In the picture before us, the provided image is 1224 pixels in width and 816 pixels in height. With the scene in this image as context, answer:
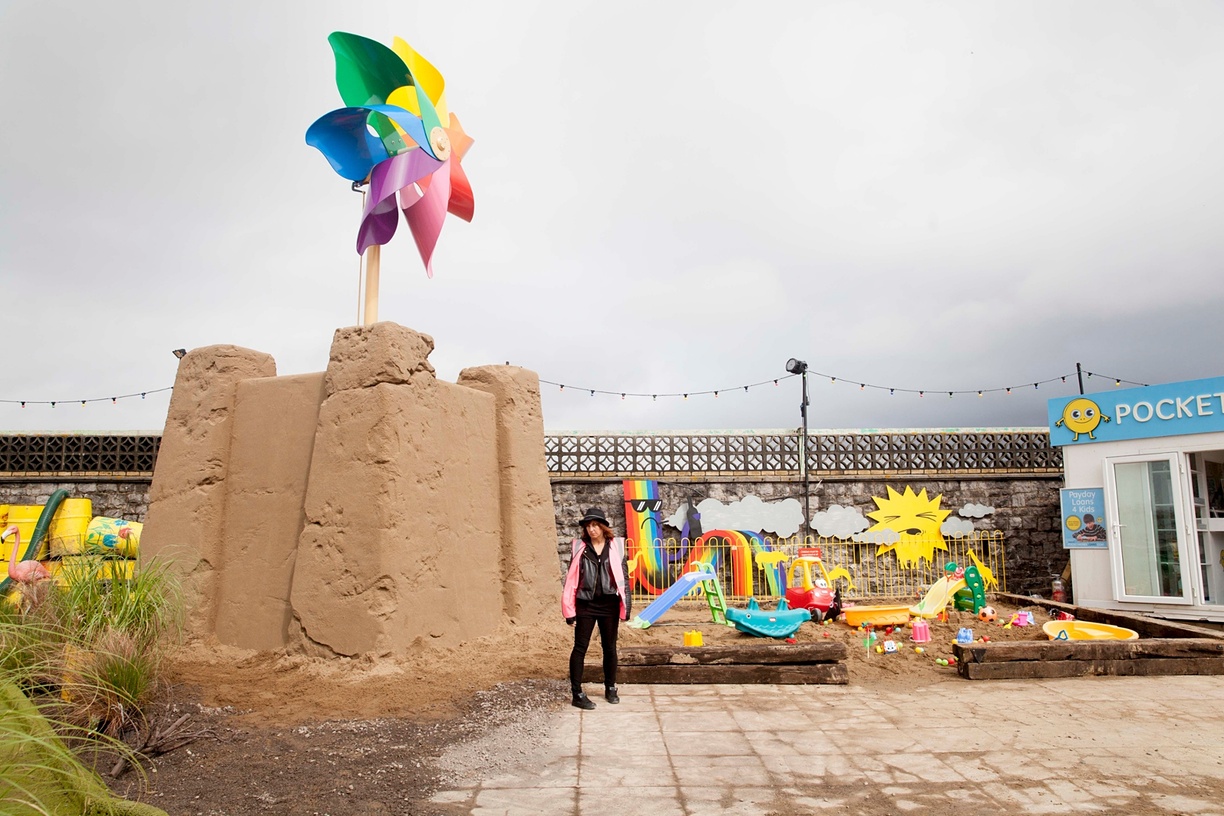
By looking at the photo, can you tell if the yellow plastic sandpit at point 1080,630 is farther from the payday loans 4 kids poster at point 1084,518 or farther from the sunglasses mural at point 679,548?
the sunglasses mural at point 679,548

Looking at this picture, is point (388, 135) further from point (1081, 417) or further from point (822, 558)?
point (822, 558)

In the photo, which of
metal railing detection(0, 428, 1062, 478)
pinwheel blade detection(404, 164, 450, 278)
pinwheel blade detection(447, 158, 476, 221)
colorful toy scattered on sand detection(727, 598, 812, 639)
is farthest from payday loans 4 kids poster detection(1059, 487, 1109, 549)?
pinwheel blade detection(404, 164, 450, 278)

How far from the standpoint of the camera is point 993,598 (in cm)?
1255

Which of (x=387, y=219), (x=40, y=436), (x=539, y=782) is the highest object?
(x=387, y=219)

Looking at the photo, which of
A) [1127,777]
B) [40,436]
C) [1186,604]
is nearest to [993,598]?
[1186,604]

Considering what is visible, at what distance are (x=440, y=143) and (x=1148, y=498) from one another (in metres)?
11.3

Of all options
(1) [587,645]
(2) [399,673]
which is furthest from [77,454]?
(1) [587,645]

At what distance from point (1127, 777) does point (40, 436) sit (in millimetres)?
19052

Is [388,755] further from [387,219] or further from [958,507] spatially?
[958,507]

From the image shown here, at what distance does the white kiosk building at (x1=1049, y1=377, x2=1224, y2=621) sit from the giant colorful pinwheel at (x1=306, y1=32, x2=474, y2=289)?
34.9 feet

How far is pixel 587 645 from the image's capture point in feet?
18.9

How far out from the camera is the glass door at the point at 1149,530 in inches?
447

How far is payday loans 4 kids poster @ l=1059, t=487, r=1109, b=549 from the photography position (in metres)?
12.5

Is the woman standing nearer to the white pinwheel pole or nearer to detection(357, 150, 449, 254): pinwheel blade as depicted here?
the white pinwheel pole
